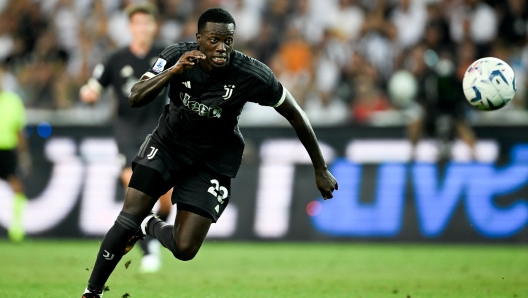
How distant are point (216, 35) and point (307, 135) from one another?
1.13m

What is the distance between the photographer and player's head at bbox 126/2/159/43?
9.50m

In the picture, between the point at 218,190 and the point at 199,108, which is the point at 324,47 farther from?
the point at 199,108

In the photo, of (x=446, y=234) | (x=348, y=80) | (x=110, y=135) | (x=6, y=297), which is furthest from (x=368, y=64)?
(x=6, y=297)

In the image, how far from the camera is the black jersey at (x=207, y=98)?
625cm

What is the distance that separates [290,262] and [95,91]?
11.2ft

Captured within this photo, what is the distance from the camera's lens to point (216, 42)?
6.01m

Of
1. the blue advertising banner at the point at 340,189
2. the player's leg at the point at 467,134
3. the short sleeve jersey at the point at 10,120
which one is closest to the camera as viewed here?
the blue advertising banner at the point at 340,189

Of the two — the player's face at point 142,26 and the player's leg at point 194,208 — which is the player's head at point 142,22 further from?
the player's leg at point 194,208

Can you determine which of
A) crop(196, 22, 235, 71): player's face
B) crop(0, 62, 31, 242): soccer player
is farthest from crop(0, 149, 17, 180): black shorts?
crop(196, 22, 235, 71): player's face

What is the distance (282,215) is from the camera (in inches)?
504

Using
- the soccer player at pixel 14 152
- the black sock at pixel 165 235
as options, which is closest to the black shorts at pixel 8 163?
the soccer player at pixel 14 152

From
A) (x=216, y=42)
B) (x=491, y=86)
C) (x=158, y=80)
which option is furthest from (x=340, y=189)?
(x=158, y=80)

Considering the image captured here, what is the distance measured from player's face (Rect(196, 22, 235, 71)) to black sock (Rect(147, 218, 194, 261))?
1542 millimetres

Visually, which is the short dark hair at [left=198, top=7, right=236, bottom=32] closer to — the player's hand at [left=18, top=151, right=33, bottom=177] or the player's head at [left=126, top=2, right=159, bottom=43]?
the player's head at [left=126, top=2, right=159, bottom=43]
